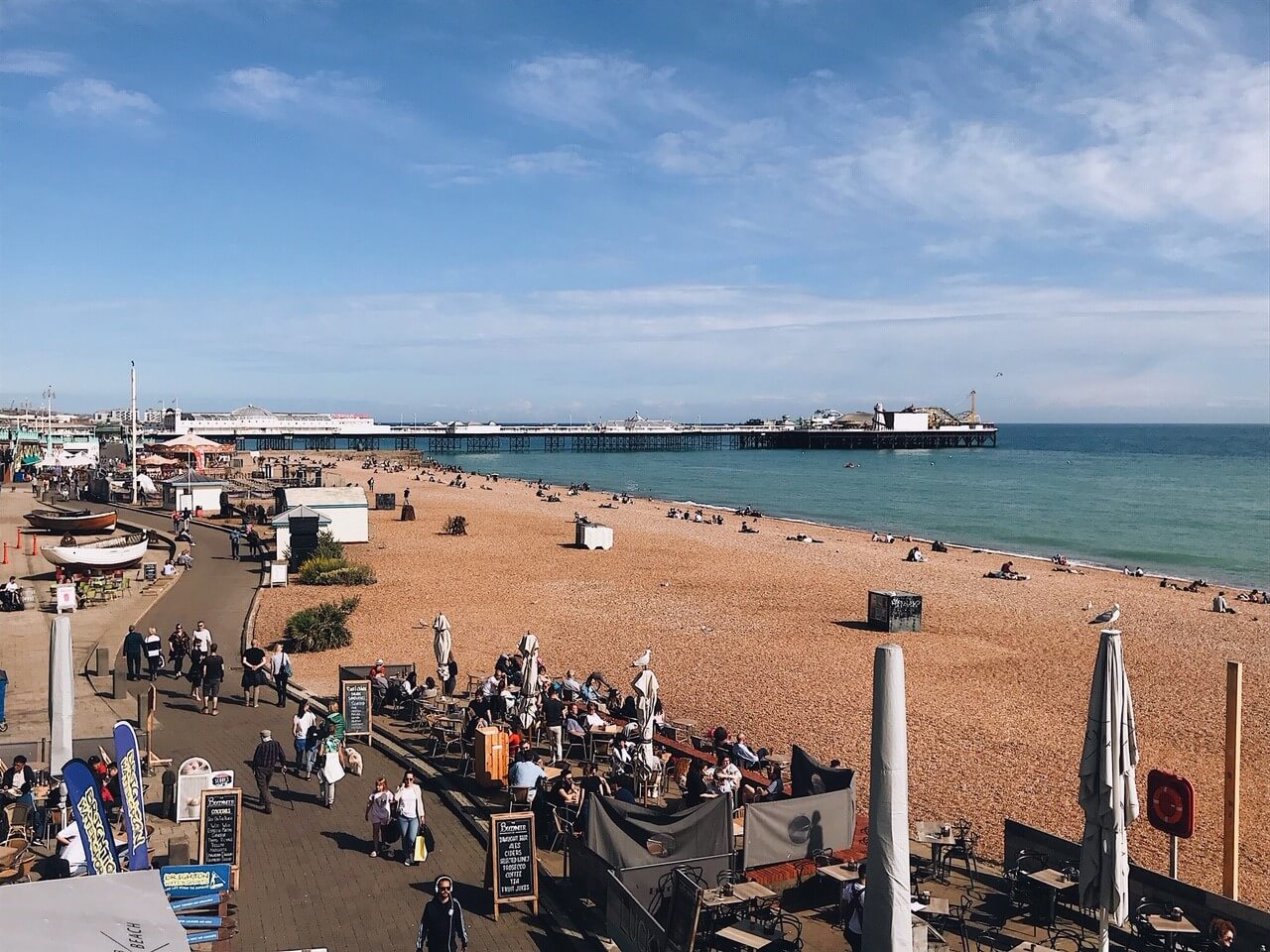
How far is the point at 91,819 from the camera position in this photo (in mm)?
7250

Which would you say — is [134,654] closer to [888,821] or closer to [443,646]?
[443,646]

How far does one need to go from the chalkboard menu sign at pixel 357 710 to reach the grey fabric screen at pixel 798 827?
5954 millimetres

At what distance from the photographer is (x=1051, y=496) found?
71938 mm

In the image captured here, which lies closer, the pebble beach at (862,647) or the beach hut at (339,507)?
the pebble beach at (862,647)

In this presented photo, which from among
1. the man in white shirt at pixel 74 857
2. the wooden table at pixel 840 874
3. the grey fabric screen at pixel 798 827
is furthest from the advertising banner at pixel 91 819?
the wooden table at pixel 840 874

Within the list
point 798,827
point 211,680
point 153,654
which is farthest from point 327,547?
point 798,827

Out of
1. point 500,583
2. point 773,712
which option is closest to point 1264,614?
point 773,712

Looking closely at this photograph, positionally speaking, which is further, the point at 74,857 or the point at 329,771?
the point at 329,771

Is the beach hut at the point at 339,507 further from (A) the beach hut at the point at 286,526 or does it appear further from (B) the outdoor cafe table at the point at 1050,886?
(B) the outdoor cafe table at the point at 1050,886

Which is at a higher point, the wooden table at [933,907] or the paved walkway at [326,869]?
the wooden table at [933,907]

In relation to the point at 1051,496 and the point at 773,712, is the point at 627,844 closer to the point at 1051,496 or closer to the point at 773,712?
the point at 773,712

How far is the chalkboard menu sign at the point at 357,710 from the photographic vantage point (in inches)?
493

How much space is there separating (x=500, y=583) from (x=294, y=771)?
49.8ft

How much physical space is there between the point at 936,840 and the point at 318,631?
12.8 m
